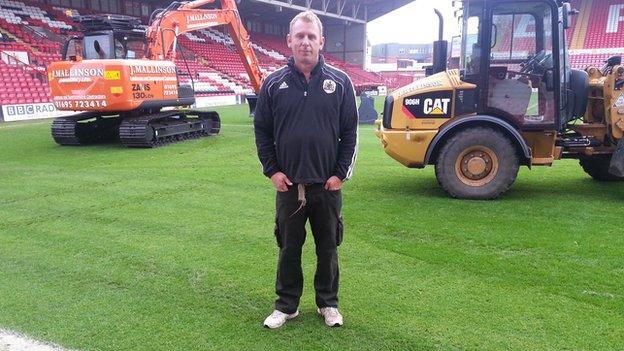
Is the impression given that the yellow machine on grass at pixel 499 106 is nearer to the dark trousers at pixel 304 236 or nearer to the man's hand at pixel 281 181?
the dark trousers at pixel 304 236

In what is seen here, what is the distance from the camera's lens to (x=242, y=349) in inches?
117

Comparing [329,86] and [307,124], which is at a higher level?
[329,86]

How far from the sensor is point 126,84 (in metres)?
10.2

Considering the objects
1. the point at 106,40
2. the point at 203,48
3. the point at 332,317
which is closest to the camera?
the point at 332,317

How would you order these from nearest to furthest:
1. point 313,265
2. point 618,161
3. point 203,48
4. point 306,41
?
point 306,41 → point 313,265 → point 618,161 → point 203,48

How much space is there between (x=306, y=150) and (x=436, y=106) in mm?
3632

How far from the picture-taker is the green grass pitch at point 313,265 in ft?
10.3

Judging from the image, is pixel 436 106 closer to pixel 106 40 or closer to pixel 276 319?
pixel 276 319

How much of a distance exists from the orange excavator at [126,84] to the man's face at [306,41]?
8.22 meters

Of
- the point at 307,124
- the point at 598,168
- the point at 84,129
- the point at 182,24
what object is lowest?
the point at 598,168

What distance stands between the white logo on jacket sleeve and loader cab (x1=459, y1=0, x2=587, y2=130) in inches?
144

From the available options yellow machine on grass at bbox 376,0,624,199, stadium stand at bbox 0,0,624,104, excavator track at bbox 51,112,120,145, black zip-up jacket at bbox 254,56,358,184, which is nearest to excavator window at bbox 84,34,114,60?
stadium stand at bbox 0,0,624,104

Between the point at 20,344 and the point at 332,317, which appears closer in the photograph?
the point at 20,344

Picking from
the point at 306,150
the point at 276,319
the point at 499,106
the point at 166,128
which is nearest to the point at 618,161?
the point at 499,106
